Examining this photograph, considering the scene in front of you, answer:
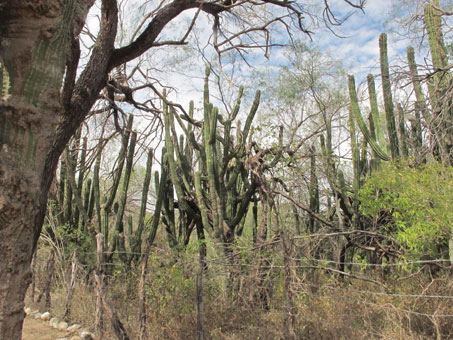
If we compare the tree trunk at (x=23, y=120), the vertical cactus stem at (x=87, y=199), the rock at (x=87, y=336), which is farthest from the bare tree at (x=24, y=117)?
the vertical cactus stem at (x=87, y=199)

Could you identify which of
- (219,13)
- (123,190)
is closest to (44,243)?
(123,190)

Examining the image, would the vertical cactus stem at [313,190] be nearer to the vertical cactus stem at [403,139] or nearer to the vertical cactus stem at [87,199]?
the vertical cactus stem at [403,139]

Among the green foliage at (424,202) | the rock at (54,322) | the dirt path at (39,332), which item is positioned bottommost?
the dirt path at (39,332)

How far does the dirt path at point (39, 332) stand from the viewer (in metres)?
5.58

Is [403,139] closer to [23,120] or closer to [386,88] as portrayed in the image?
[386,88]

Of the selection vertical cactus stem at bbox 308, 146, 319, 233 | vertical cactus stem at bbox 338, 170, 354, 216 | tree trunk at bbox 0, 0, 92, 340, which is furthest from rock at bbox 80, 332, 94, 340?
vertical cactus stem at bbox 338, 170, 354, 216

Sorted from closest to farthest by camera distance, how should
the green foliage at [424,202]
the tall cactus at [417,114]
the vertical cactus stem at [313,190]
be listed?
the green foliage at [424,202] → the tall cactus at [417,114] → the vertical cactus stem at [313,190]

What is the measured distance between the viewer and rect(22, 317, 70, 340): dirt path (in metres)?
5.58

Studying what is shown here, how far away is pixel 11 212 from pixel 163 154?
229 inches

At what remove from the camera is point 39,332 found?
5.78m

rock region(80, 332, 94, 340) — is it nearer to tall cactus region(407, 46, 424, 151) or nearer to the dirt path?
the dirt path

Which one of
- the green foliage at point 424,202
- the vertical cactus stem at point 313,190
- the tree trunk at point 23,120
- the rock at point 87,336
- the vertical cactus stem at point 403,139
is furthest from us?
the vertical cactus stem at point 313,190

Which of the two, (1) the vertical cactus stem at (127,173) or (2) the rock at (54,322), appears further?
(1) the vertical cactus stem at (127,173)

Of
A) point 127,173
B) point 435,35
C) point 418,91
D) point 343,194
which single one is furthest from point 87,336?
point 435,35
